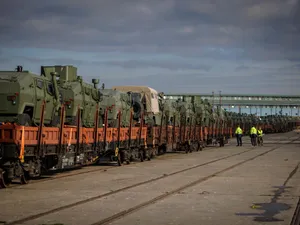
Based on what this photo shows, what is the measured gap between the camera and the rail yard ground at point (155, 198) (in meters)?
10.9

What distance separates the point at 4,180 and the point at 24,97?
104 inches

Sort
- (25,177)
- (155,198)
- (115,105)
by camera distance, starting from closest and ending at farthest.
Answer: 1. (155,198)
2. (25,177)
3. (115,105)

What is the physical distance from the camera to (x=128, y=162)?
26328mm

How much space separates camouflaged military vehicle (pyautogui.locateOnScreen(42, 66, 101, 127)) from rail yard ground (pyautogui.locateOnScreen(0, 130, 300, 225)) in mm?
2291

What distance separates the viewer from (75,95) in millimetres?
21438

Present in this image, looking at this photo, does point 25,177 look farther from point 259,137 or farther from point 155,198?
point 259,137

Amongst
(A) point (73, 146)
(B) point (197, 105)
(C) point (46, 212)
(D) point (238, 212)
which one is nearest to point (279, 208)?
(D) point (238, 212)

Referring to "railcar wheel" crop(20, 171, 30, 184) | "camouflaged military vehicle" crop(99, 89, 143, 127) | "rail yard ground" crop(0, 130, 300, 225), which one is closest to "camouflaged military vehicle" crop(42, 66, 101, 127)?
"camouflaged military vehicle" crop(99, 89, 143, 127)

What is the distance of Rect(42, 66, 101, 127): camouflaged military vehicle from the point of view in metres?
21.1

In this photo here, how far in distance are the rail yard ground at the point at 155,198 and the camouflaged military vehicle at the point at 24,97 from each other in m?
2.01

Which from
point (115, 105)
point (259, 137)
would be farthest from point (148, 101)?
point (259, 137)

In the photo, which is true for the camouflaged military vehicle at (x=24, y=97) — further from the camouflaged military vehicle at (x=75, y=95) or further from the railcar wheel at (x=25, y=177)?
the camouflaged military vehicle at (x=75, y=95)

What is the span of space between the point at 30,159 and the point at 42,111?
4.82ft

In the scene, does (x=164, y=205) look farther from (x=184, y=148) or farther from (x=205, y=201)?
(x=184, y=148)
